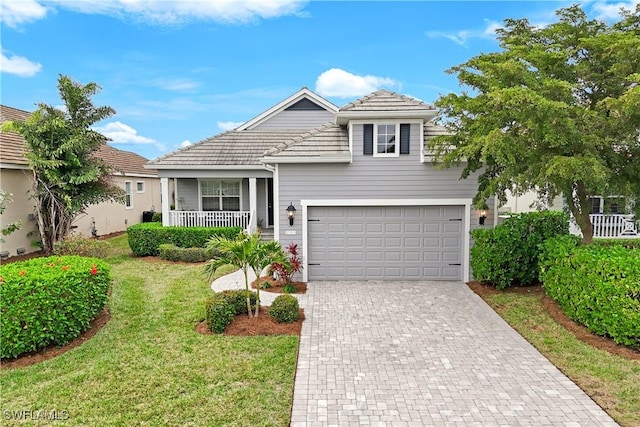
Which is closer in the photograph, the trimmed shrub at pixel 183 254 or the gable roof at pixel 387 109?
the gable roof at pixel 387 109

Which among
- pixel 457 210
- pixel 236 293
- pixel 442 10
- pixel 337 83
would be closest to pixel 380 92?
pixel 442 10

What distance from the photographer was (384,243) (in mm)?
11062

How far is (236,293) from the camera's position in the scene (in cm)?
801

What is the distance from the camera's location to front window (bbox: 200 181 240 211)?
55.9ft

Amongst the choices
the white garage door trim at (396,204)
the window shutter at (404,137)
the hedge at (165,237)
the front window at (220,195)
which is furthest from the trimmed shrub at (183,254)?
the window shutter at (404,137)

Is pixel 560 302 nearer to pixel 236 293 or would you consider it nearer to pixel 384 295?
pixel 384 295

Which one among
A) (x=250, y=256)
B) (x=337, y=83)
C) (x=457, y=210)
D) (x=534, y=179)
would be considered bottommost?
(x=250, y=256)

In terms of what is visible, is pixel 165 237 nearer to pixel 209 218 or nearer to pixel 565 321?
pixel 209 218

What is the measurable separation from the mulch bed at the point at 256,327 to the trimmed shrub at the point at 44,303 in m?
2.11

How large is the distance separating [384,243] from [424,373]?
221 inches

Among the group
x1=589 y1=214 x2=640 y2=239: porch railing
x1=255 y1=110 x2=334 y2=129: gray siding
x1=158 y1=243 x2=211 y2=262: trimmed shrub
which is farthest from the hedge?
x1=589 y1=214 x2=640 y2=239: porch railing

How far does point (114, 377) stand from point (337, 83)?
954 inches

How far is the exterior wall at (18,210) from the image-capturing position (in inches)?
520

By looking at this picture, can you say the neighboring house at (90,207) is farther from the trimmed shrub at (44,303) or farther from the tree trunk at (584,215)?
the tree trunk at (584,215)
